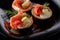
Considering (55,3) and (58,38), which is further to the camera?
(55,3)

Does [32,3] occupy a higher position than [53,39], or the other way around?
[32,3]

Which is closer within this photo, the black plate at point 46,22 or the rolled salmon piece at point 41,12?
the black plate at point 46,22

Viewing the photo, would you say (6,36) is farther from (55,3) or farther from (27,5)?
(55,3)

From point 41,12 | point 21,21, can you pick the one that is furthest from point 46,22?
point 21,21

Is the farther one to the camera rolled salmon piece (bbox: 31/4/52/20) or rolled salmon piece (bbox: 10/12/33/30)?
rolled salmon piece (bbox: 31/4/52/20)

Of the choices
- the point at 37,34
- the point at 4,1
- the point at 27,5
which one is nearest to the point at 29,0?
the point at 27,5

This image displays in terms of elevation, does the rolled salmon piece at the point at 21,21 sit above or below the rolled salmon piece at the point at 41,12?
below

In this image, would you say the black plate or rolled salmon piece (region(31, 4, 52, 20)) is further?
rolled salmon piece (region(31, 4, 52, 20))

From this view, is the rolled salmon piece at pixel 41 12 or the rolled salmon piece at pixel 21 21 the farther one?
the rolled salmon piece at pixel 41 12

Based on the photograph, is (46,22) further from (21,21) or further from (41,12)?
(21,21)

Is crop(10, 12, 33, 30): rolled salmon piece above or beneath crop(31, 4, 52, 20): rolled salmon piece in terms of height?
beneath

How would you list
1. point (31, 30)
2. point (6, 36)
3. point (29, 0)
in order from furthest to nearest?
point (29, 0) → point (31, 30) → point (6, 36)
